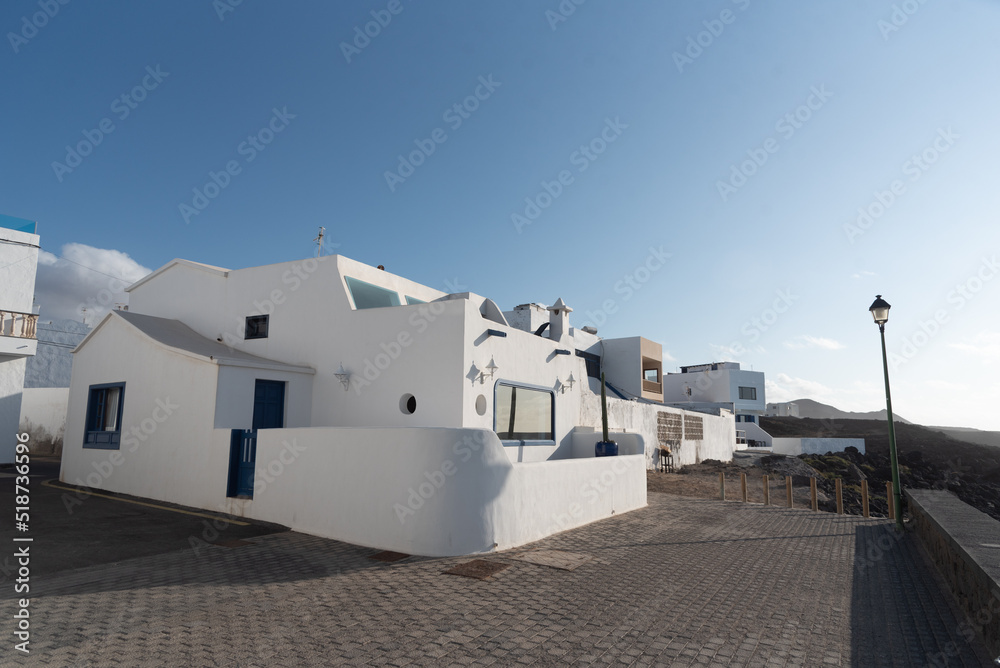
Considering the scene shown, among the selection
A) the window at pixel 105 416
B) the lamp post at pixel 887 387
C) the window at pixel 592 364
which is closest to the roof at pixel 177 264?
the window at pixel 105 416

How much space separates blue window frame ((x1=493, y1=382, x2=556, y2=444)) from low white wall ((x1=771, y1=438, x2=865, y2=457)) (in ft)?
102

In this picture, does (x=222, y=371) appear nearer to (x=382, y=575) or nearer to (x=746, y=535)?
(x=382, y=575)

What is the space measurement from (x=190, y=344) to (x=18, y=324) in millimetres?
9825

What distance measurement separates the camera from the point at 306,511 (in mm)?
8898

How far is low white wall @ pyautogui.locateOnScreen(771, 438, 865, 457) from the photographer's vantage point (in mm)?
39094

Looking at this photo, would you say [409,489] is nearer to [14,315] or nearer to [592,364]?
[14,315]

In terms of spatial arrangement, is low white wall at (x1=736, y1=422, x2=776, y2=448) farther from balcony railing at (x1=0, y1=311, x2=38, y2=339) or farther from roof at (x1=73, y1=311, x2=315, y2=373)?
balcony railing at (x1=0, y1=311, x2=38, y2=339)

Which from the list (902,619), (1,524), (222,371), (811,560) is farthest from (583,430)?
(1,524)

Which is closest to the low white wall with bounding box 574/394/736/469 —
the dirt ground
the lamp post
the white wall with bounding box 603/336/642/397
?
the dirt ground

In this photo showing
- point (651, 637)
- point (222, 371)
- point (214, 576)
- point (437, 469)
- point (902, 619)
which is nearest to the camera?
point (651, 637)

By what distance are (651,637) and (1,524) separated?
10.2 m

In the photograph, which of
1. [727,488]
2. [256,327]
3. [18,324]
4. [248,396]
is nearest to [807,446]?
[727,488]

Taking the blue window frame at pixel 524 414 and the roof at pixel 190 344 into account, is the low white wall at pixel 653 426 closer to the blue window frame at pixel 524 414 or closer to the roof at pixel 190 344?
the blue window frame at pixel 524 414

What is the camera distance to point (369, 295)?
1367 cm
